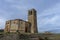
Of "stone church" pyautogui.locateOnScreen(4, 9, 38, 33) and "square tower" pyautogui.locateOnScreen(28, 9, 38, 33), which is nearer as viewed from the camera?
"stone church" pyautogui.locateOnScreen(4, 9, 38, 33)

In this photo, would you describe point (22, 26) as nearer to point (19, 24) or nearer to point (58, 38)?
point (19, 24)

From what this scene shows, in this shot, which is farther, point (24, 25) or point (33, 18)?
point (33, 18)

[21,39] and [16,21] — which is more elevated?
[16,21]

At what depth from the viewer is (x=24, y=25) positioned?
117ft

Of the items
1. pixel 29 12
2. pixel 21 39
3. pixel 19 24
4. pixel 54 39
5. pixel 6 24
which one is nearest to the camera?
pixel 21 39

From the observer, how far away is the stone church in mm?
35250

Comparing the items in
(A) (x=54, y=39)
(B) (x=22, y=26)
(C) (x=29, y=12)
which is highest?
(C) (x=29, y=12)

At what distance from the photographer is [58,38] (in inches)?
674

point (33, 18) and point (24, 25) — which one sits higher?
point (33, 18)

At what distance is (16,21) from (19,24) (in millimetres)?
1207

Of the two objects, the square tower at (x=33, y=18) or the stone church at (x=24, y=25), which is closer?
the stone church at (x=24, y=25)

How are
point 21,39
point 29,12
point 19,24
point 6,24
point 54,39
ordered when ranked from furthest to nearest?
point 29,12 → point 6,24 → point 19,24 → point 54,39 → point 21,39

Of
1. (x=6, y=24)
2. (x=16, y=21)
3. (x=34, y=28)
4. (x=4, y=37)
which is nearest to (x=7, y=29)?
(x=6, y=24)

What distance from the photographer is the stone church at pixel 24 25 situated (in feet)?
116
